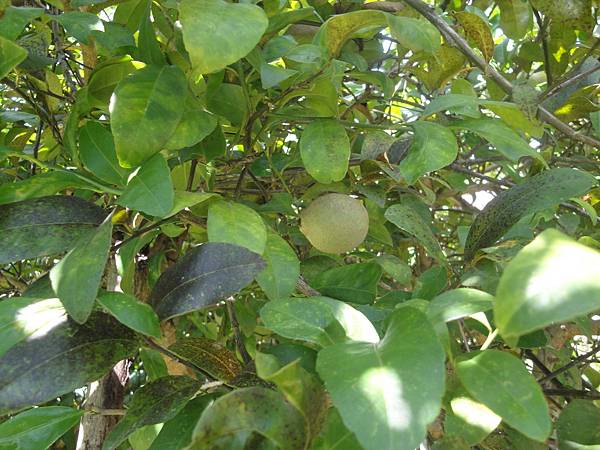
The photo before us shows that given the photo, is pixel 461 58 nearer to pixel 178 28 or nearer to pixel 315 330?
pixel 178 28

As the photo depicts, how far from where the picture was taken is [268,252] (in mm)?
660

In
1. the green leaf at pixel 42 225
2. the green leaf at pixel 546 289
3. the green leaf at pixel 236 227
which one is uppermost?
the green leaf at pixel 546 289

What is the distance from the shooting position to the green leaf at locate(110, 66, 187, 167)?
0.60 meters

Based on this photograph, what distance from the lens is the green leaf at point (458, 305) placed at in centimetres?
47

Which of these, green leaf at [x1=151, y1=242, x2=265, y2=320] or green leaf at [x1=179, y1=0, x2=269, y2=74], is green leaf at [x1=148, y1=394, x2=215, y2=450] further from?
green leaf at [x1=179, y1=0, x2=269, y2=74]

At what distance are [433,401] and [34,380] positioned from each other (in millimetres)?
289

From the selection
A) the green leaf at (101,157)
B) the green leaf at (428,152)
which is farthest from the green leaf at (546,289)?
the green leaf at (101,157)

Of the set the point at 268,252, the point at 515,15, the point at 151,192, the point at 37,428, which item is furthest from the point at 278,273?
the point at 515,15

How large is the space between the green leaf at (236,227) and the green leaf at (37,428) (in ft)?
0.68

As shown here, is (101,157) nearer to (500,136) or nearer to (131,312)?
(131,312)

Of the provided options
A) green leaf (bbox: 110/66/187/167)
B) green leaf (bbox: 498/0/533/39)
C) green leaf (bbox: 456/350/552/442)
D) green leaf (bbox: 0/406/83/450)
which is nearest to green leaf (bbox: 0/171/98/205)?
green leaf (bbox: 110/66/187/167)

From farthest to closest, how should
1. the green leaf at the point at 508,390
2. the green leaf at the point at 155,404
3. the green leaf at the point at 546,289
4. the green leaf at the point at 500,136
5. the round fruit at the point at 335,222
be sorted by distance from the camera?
the round fruit at the point at 335,222 < the green leaf at the point at 500,136 < the green leaf at the point at 155,404 < the green leaf at the point at 508,390 < the green leaf at the point at 546,289

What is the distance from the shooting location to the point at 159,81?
66 cm

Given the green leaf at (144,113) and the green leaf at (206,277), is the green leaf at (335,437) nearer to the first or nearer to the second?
the green leaf at (206,277)
